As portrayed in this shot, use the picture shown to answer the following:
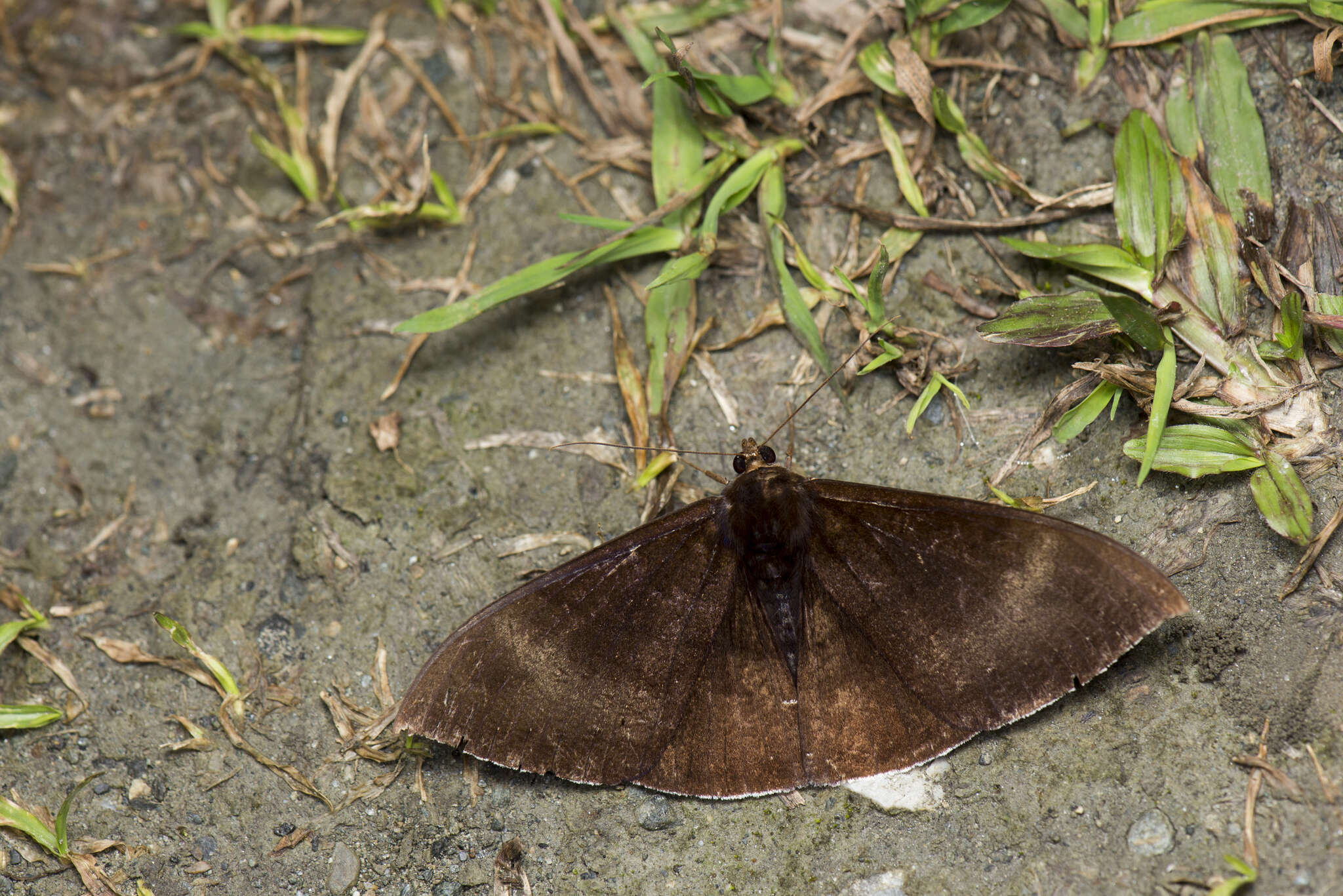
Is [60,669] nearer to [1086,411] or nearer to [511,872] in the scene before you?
[511,872]

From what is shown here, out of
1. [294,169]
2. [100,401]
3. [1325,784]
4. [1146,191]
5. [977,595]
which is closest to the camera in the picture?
[1325,784]

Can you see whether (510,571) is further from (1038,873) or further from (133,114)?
(133,114)

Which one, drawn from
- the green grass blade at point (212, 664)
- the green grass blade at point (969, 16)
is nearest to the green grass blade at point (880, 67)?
the green grass blade at point (969, 16)

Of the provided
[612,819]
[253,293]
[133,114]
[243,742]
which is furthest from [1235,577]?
[133,114]

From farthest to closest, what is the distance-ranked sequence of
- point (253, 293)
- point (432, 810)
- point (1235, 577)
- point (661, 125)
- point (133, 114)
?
point (133, 114) < point (253, 293) < point (661, 125) < point (432, 810) < point (1235, 577)

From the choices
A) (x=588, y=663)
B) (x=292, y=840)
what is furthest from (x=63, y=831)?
(x=588, y=663)

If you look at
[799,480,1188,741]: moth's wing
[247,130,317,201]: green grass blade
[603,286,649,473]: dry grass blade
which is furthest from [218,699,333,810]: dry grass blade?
[247,130,317,201]: green grass blade
